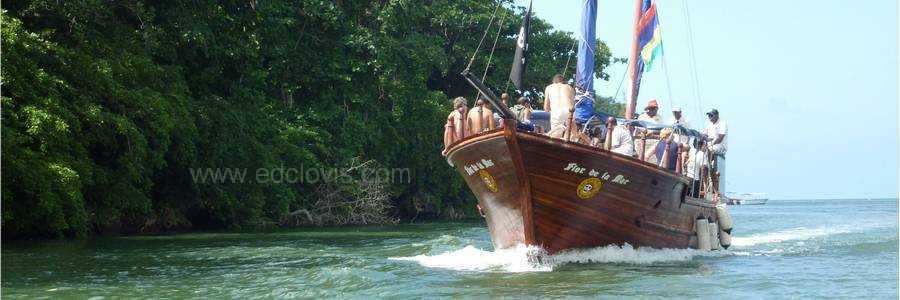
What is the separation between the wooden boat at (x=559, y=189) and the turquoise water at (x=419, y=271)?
1.04 ft

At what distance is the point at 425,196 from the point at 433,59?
6036mm

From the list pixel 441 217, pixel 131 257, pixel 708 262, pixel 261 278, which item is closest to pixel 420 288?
pixel 261 278

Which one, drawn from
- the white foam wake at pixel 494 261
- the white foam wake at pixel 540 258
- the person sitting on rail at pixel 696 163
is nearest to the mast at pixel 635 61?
the person sitting on rail at pixel 696 163

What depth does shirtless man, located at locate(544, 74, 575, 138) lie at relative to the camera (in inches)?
563

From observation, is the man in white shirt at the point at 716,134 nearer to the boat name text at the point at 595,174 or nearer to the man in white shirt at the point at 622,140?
the man in white shirt at the point at 622,140

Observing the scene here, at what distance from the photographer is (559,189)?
45.8ft

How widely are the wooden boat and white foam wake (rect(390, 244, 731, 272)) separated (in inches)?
4.6

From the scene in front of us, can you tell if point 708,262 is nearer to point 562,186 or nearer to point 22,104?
point 562,186

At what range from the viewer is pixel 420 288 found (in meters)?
12.1

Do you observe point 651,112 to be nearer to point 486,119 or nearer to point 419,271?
point 486,119

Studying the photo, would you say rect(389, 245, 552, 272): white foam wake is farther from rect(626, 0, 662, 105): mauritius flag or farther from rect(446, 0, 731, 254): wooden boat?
rect(626, 0, 662, 105): mauritius flag

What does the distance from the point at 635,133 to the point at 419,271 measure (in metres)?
4.64

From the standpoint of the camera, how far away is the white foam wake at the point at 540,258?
14.1 metres

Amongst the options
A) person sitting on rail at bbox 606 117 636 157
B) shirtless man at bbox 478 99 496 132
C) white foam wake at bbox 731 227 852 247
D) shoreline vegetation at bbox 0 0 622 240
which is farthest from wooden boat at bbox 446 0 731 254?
white foam wake at bbox 731 227 852 247
